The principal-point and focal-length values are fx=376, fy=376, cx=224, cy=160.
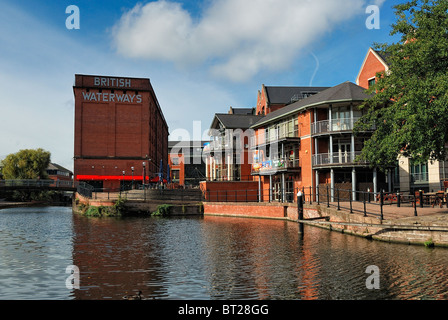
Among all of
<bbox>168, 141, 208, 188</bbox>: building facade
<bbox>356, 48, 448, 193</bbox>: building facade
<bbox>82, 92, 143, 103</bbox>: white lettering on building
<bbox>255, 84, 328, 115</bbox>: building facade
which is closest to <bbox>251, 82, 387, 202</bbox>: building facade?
<bbox>356, 48, 448, 193</bbox>: building facade

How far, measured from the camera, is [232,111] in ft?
206

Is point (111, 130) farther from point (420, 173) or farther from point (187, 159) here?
point (420, 173)

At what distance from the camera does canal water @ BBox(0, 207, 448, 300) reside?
27.7 feet

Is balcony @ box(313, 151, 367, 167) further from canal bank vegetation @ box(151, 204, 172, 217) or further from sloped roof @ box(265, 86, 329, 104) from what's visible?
sloped roof @ box(265, 86, 329, 104)

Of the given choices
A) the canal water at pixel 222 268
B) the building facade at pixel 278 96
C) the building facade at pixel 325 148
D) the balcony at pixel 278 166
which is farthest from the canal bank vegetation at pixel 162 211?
the building facade at pixel 278 96

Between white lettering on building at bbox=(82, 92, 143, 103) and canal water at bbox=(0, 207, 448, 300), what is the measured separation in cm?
4645

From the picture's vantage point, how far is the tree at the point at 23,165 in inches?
2682

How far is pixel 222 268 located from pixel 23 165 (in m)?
67.9

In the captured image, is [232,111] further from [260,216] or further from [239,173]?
[260,216]

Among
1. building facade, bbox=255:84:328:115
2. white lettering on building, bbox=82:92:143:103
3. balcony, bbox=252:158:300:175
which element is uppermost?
white lettering on building, bbox=82:92:143:103

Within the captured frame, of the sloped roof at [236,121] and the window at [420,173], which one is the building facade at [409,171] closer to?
the window at [420,173]

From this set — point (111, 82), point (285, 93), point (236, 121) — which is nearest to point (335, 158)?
point (236, 121)

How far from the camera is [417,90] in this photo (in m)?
15.7
